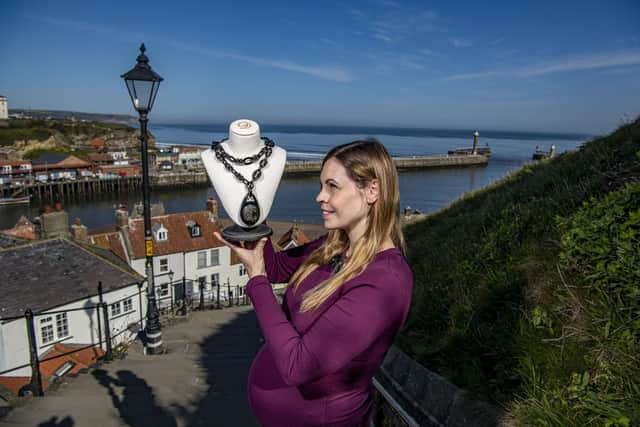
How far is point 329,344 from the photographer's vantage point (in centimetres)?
134

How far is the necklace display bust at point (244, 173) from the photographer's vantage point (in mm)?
2004

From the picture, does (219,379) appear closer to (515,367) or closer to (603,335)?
Result: (515,367)

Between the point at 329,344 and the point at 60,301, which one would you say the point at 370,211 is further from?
the point at 60,301

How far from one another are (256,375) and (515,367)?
1.72 metres

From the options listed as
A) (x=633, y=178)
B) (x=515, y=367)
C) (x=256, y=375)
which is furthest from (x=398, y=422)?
(x=633, y=178)

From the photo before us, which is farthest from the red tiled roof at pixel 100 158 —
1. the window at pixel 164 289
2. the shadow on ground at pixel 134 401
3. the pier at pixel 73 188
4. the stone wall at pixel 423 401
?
the stone wall at pixel 423 401

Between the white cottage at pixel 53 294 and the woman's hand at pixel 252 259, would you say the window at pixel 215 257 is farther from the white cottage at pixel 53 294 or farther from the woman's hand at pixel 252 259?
the woman's hand at pixel 252 259

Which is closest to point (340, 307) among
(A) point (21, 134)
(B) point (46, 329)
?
(B) point (46, 329)

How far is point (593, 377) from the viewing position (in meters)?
2.17

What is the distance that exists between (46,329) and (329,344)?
15.0 meters

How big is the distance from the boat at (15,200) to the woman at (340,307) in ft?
211

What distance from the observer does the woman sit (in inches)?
53.3

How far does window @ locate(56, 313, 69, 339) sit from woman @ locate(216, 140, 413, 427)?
14294mm

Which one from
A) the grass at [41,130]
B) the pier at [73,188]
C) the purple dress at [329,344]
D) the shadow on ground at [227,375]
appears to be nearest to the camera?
the purple dress at [329,344]
